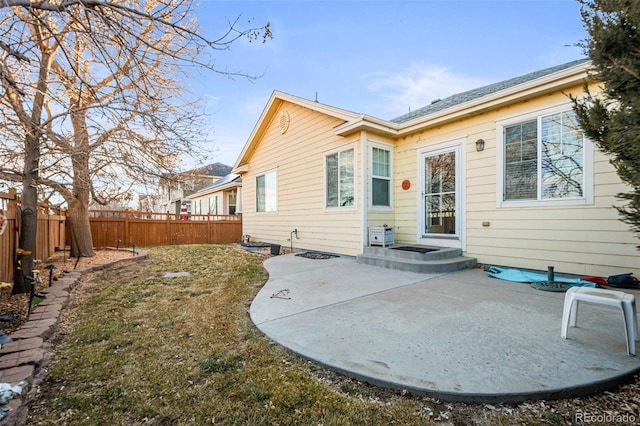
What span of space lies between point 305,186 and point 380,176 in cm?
251

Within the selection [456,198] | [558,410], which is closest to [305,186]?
[456,198]

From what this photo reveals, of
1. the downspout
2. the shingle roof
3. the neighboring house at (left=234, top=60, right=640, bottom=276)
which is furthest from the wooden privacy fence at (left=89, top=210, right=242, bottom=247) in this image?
the shingle roof

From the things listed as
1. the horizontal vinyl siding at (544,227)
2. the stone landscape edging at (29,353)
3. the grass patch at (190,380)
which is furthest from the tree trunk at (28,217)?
the horizontal vinyl siding at (544,227)

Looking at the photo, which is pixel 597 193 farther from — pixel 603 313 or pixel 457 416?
pixel 457 416

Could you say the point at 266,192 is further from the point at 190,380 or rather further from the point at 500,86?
the point at 190,380

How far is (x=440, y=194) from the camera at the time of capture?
667 centimetres

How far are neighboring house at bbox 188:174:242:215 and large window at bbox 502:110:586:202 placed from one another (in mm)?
11619

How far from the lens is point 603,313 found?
3.17 metres

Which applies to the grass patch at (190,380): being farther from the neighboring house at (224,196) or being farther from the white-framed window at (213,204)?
the white-framed window at (213,204)

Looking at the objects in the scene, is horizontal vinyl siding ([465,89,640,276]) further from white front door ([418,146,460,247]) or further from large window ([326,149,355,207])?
large window ([326,149,355,207])

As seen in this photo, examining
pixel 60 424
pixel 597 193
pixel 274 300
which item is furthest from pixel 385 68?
pixel 60 424

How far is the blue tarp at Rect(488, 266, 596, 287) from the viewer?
178 inches

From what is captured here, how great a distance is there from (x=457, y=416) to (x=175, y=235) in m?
12.7

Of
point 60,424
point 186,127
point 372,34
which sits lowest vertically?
point 60,424
